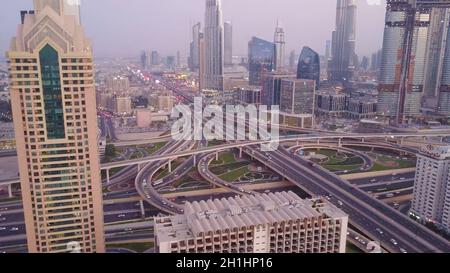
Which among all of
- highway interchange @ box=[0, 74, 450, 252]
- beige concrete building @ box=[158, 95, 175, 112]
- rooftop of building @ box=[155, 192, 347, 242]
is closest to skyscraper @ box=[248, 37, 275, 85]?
beige concrete building @ box=[158, 95, 175, 112]

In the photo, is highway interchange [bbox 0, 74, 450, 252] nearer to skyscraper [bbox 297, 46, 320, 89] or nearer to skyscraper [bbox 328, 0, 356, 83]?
skyscraper [bbox 297, 46, 320, 89]

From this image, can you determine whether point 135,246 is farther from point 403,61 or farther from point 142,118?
point 403,61

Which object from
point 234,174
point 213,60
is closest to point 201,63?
point 213,60

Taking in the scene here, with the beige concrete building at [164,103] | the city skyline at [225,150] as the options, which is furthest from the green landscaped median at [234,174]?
the beige concrete building at [164,103]
